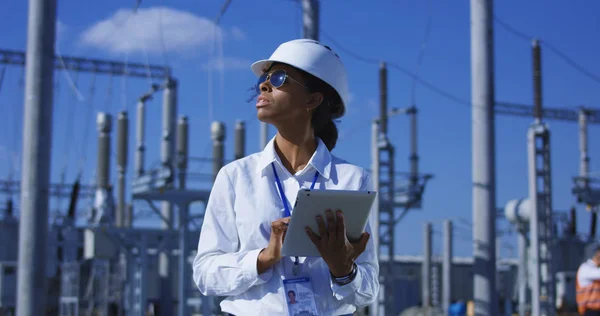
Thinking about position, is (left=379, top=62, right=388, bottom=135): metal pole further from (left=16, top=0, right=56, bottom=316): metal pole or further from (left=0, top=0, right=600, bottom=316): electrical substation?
(left=16, top=0, right=56, bottom=316): metal pole

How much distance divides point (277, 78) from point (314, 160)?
265 millimetres

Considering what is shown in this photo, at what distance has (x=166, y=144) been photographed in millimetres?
22156

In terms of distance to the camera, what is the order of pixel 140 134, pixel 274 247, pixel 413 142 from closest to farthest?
pixel 274 247 < pixel 413 142 < pixel 140 134

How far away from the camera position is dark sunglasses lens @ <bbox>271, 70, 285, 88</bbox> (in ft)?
8.39

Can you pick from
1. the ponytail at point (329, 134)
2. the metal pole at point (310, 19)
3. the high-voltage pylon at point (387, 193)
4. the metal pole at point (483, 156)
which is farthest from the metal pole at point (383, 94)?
the ponytail at point (329, 134)

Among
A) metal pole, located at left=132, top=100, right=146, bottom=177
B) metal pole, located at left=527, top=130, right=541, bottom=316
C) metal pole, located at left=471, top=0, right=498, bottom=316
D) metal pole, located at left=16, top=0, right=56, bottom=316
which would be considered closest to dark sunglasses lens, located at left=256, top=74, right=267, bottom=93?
metal pole, located at left=16, top=0, right=56, bottom=316

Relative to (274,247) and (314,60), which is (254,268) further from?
(314,60)

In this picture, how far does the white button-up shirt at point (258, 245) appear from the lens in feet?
7.77

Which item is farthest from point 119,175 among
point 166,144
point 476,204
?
point 476,204

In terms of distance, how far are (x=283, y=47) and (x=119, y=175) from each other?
23.7 metres

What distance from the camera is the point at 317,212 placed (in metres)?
2.17

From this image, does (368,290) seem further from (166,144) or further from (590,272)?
(166,144)

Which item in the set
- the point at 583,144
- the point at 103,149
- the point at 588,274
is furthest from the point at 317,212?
the point at 583,144

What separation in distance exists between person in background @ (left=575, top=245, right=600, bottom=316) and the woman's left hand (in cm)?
756
